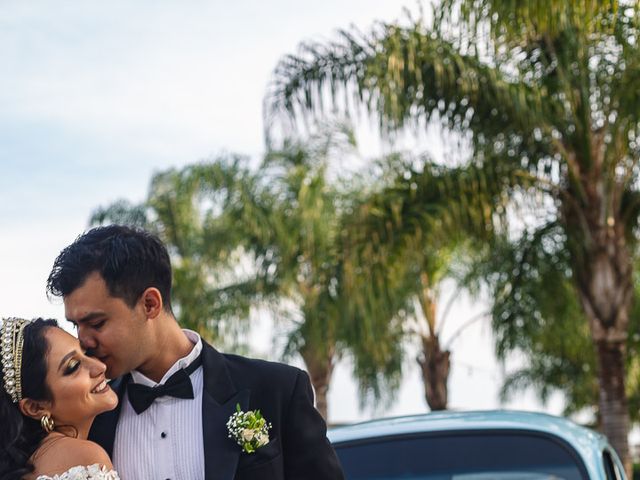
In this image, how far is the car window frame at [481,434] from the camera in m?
4.38

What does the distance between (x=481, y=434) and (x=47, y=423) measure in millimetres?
2272

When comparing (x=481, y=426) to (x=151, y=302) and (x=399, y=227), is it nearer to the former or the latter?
(x=151, y=302)

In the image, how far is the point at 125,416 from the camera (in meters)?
3.01

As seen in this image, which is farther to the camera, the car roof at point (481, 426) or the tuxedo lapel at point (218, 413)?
the car roof at point (481, 426)

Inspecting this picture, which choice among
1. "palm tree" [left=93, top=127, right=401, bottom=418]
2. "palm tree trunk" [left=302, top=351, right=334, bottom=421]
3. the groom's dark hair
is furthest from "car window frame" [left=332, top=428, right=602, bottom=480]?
"palm tree trunk" [left=302, top=351, right=334, bottom=421]

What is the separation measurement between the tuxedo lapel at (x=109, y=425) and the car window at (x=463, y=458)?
1792 mm

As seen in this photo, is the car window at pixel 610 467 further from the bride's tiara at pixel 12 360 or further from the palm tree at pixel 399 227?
the palm tree at pixel 399 227

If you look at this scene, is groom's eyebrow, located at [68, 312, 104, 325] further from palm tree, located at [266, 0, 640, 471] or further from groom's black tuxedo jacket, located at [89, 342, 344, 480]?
palm tree, located at [266, 0, 640, 471]

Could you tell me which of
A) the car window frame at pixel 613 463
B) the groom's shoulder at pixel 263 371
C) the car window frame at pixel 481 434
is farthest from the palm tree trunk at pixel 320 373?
the groom's shoulder at pixel 263 371

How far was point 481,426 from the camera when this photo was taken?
15.0 feet

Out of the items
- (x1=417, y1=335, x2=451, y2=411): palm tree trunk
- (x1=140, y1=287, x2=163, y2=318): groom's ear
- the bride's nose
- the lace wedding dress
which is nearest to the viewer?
the lace wedding dress

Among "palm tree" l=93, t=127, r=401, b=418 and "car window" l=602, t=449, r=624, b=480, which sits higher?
"palm tree" l=93, t=127, r=401, b=418

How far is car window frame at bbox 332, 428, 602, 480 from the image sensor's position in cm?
438

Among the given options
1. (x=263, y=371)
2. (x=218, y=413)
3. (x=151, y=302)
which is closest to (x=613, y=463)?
(x=263, y=371)
